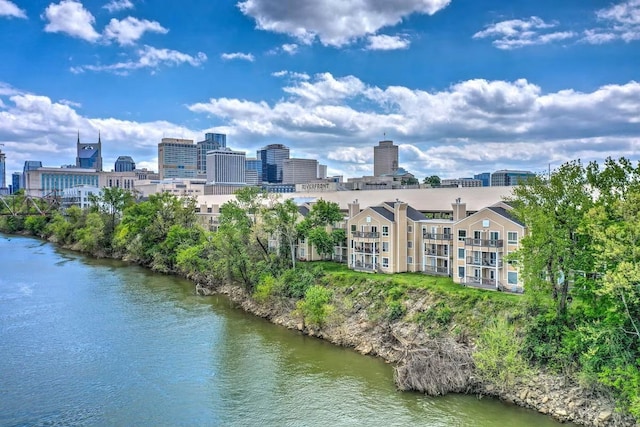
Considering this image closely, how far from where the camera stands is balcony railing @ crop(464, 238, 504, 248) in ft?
94.9

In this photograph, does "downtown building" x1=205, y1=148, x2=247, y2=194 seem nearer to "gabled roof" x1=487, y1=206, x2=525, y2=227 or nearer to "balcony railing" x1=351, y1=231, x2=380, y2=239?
"balcony railing" x1=351, y1=231, x2=380, y2=239

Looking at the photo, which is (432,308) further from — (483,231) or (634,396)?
(634,396)

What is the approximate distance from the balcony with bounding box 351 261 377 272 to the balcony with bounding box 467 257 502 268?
7.49 meters

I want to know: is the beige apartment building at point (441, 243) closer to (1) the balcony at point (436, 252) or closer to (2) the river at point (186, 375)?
(1) the balcony at point (436, 252)

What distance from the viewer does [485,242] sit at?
2961 cm

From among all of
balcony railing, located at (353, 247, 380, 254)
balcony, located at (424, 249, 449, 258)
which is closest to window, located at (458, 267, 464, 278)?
balcony, located at (424, 249, 449, 258)

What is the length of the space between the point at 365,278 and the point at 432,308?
6778 mm

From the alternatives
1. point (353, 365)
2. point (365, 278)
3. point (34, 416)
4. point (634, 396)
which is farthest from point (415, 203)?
point (34, 416)

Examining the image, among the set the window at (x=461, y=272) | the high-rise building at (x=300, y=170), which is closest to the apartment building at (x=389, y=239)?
the window at (x=461, y=272)

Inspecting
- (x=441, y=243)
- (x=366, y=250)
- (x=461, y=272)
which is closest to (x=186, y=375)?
(x=366, y=250)

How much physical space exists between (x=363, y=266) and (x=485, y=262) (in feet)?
31.3

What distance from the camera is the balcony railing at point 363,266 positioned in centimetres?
3572

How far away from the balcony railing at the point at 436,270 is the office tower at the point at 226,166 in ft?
488

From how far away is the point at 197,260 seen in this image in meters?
44.8
